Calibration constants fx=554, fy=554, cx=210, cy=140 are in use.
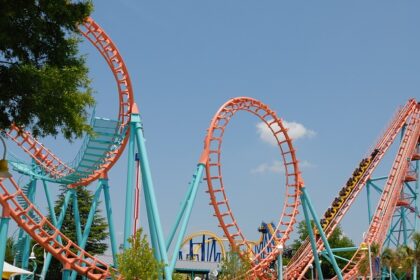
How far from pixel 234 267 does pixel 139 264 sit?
7.85 m

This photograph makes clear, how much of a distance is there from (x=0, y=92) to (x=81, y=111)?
1.66 metres

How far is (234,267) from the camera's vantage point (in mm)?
22594

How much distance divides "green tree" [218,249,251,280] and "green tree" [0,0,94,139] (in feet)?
49.8

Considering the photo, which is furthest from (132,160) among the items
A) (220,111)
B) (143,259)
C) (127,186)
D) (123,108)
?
(220,111)

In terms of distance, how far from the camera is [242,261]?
2288 cm

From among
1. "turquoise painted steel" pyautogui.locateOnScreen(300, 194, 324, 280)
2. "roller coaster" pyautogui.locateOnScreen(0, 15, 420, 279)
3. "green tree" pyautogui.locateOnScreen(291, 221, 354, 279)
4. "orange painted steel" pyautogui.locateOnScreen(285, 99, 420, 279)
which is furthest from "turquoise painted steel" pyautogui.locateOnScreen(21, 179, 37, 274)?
"green tree" pyautogui.locateOnScreen(291, 221, 354, 279)

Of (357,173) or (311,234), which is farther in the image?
(357,173)

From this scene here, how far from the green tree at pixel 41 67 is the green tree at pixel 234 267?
15184 millimetres

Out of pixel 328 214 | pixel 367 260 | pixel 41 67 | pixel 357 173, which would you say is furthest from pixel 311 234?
pixel 41 67

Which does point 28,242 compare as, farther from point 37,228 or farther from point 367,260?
point 367,260

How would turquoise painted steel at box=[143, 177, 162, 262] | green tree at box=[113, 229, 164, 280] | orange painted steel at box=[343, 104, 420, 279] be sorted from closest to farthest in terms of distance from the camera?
green tree at box=[113, 229, 164, 280] → turquoise painted steel at box=[143, 177, 162, 262] → orange painted steel at box=[343, 104, 420, 279]

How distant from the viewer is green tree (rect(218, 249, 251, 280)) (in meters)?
22.3

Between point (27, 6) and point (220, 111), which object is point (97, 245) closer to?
point (220, 111)

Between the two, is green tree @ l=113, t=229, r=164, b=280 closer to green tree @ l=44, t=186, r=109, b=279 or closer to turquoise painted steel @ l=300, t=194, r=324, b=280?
turquoise painted steel @ l=300, t=194, r=324, b=280
